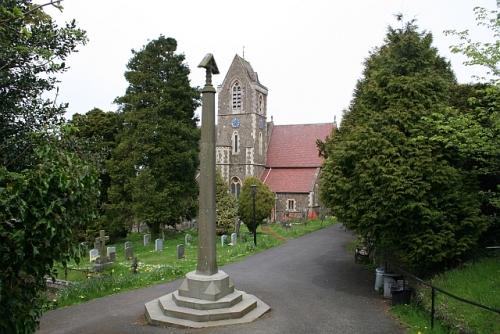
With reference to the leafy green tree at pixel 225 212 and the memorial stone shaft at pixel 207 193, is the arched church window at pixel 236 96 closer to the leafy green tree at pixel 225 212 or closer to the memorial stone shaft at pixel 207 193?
the leafy green tree at pixel 225 212

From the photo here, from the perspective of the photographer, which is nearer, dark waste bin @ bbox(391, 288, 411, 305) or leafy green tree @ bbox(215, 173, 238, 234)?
dark waste bin @ bbox(391, 288, 411, 305)

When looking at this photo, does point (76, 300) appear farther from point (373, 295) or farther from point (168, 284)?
point (373, 295)

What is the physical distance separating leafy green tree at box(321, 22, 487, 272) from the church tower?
2803 cm

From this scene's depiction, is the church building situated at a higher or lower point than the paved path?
higher

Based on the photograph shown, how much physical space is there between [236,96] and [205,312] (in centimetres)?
3448

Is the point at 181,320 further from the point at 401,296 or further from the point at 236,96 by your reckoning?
the point at 236,96

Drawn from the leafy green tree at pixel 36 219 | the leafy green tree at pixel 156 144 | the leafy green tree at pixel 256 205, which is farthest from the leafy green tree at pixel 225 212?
the leafy green tree at pixel 36 219

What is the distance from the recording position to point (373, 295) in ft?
38.7

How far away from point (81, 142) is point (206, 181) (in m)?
3.20

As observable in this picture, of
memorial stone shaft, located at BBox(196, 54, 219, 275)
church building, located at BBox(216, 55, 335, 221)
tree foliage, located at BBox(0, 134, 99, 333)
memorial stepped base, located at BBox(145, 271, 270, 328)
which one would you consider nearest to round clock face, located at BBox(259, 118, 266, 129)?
church building, located at BBox(216, 55, 335, 221)

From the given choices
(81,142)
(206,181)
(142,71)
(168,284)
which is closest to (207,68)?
(206,181)

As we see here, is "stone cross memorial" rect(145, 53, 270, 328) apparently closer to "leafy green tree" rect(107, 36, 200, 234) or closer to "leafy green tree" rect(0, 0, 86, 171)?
"leafy green tree" rect(0, 0, 86, 171)

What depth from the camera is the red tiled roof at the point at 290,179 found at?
39500 mm

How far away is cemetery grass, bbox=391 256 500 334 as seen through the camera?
7.67 metres
